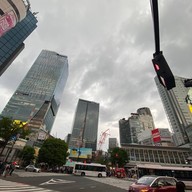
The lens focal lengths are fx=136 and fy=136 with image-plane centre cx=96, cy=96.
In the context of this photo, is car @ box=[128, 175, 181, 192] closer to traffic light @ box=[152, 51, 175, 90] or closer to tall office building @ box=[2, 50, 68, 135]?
traffic light @ box=[152, 51, 175, 90]

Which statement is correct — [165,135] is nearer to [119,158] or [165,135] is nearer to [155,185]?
[119,158]

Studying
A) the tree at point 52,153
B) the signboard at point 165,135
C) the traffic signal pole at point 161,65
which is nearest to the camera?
the traffic signal pole at point 161,65

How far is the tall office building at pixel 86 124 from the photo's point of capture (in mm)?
152250

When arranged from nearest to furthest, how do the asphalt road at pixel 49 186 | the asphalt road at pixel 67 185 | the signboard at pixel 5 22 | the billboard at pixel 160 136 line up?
the asphalt road at pixel 49 186
the asphalt road at pixel 67 185
the signboard at pixel 5 22
the billboard at pixel 160 136

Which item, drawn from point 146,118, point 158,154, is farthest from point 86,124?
point 158,154

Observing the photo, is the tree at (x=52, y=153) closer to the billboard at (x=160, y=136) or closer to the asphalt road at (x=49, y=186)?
the asphalt road at (x=49, y=186)

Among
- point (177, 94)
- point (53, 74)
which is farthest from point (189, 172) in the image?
point (53, 74)

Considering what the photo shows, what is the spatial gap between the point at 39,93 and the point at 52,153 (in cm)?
8276

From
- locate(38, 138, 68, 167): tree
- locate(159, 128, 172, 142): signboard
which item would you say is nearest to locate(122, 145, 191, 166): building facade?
locate(159, 128, 172, 142): signboard

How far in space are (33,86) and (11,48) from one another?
65707mm

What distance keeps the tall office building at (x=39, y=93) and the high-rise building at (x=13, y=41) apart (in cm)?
4317

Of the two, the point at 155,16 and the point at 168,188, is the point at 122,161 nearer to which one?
the point at 168,188

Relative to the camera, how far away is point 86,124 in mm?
168375

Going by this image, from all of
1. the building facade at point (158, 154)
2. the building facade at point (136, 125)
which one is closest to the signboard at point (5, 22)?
the building facade at point (158, 154)
